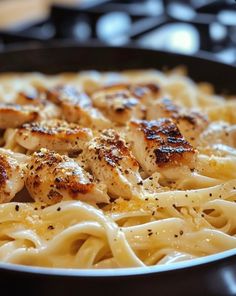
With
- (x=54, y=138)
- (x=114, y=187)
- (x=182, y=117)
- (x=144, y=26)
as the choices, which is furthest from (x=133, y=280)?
(x=144, y=26)

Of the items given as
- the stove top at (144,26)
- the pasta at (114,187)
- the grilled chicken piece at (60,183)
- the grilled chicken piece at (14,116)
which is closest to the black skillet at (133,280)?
the pasta at (114,187)

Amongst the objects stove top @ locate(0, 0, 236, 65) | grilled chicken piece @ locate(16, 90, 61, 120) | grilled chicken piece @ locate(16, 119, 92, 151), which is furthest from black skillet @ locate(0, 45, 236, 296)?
stove top @ locate(0, 0, 236, 65)

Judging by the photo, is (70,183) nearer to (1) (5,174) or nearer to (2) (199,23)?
(1) (5,174)

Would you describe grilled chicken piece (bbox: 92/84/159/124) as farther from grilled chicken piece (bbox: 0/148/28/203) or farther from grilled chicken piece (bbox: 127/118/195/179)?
grilled chicken piece (bbox: 0/148/28/203)

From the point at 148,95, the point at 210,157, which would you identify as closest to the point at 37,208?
the point at 210,157

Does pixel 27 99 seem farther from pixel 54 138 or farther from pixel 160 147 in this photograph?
pixel 160 147

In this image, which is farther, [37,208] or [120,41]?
[120,41]
